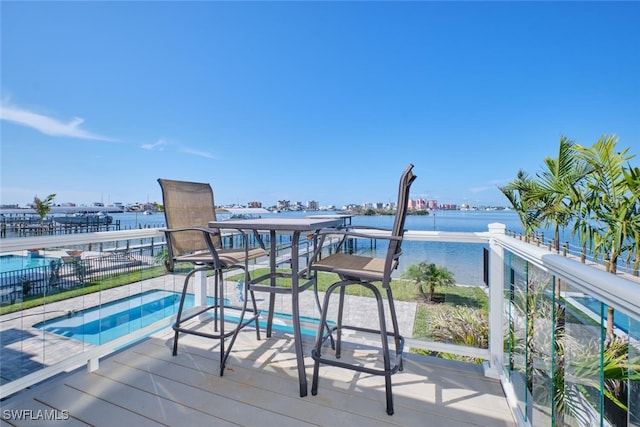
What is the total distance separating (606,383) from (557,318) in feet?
1.32

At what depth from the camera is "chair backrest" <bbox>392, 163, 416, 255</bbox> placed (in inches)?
63.5

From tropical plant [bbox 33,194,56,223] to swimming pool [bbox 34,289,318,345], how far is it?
19345 mm

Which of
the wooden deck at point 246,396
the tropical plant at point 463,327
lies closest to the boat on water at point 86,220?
the wooden deck at point 246,396

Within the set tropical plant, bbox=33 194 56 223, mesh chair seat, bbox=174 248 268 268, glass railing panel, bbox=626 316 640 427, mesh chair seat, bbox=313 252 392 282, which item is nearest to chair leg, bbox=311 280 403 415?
mesh chair seat, bbox=313 252 392 282

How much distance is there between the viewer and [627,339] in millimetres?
650

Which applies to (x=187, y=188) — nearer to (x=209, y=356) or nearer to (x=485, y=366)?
(x=209, y=356)

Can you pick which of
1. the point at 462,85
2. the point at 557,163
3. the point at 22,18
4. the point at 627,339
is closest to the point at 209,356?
the point at 627,339

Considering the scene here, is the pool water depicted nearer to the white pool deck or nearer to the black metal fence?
the black metal fence

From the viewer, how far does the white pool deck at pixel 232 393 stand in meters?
1.62

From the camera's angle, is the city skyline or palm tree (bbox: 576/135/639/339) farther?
the city skyline

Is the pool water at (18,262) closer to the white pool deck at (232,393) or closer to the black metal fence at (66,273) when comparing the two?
the black metal fence at (66,273)

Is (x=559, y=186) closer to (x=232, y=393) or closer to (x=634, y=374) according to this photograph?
(x=634, y=374)

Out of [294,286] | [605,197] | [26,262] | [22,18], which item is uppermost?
[22,18]

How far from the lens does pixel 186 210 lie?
251 cm
